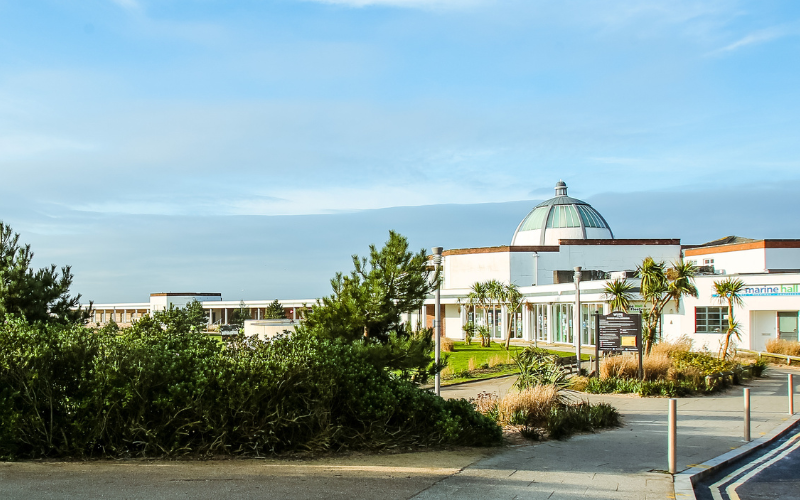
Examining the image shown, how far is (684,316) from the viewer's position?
36781mm

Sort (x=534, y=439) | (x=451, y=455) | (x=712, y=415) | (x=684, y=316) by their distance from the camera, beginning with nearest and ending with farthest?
(x=451, y=455), (x=534, y=439), (x=712, y=415), (x=684, y=316)

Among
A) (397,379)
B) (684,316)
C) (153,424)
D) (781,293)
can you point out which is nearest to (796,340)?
(781,293)

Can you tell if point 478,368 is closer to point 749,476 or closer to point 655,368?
point 655,368

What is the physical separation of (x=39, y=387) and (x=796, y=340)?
33.1m

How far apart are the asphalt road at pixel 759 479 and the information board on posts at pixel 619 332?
8446 mm

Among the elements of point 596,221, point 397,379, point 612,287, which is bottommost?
point 397,379

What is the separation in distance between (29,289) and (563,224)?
50.2 metres

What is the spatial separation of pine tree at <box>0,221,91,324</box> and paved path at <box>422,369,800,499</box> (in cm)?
735

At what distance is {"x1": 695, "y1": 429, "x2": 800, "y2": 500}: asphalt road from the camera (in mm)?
8156

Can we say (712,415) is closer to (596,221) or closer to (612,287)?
(612,287)

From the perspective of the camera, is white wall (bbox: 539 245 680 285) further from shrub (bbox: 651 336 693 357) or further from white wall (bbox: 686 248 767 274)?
shrub (bbox: 651 336 693 357)

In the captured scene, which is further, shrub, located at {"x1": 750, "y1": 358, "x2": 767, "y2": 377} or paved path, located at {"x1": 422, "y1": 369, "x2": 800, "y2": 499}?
shrub, located at {"x1": 750, "y1": 358, "x2": 767, "y2": 377}

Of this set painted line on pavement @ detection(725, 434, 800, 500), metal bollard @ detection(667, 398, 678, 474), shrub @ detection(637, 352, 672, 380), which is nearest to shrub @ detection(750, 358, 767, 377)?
shrub @ detection(637, 352, 672, 380)

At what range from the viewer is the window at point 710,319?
35.3 m
